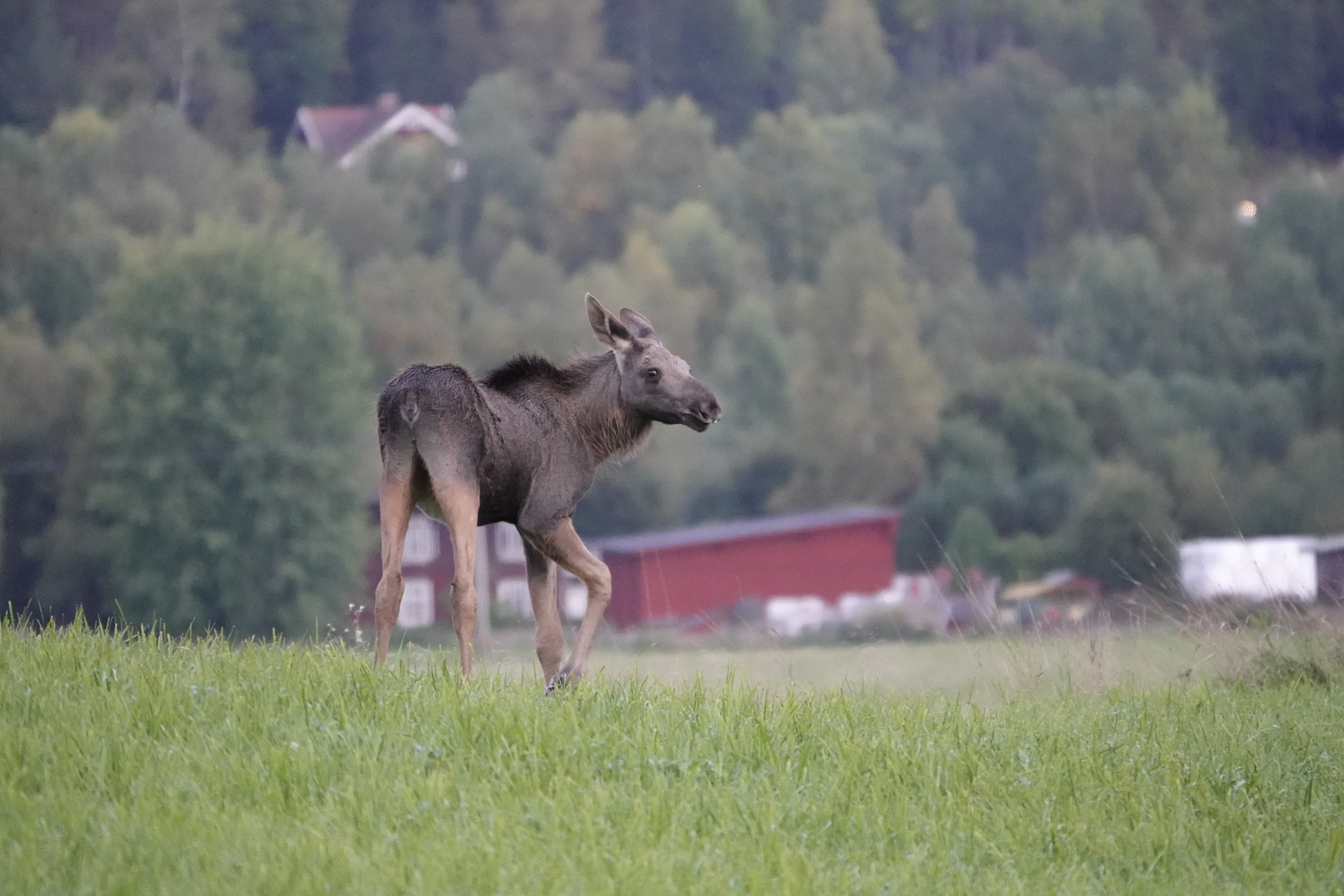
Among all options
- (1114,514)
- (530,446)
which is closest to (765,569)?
(1114,514)

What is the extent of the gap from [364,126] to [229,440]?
140 ft

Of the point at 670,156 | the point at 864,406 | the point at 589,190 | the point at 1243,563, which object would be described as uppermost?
the point at 670,156

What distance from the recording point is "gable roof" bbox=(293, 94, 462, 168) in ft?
302

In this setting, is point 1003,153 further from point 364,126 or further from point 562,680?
point 562,680

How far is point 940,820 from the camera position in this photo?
311 inches

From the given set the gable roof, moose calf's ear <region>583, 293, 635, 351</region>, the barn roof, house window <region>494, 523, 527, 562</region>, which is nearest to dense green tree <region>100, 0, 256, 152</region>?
the gable roof

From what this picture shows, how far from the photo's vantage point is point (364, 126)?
93812mm

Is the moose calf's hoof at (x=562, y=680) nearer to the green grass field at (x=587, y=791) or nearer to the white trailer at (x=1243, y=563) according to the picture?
the green grass field at (x=587, y=791)

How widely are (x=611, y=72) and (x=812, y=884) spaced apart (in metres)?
96.7

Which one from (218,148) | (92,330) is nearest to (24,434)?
(92,330)

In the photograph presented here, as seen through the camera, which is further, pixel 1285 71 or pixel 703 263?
pixel 1285 71

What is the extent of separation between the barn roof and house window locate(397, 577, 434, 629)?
6126 millimetres

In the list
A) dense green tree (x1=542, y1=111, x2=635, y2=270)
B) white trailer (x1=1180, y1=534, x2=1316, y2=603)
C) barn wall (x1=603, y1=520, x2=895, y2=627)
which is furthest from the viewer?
dense green tree (x1=542, y1=111, x2=635, y2=270)

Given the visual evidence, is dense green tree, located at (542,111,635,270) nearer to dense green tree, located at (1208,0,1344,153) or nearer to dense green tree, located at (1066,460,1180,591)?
dense green tree, located at (1208,0,1344,153)
